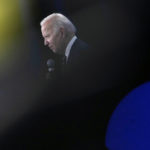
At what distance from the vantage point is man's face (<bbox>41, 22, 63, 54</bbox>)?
1.74 meters

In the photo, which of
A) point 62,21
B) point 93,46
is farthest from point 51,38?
point 93,46

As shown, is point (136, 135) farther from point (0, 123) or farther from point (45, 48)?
point (0, 123)

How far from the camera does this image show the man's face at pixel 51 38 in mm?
1735

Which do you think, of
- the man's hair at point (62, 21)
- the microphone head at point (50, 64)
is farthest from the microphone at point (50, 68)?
the man's hair at point (62, 21)

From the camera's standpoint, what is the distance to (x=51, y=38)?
69.4 inches

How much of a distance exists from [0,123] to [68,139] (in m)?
0.41

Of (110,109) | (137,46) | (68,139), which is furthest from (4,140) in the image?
(137,46)

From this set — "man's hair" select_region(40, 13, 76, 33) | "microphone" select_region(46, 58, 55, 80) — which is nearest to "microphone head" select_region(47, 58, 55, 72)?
"microphone" select_region(46, 58, 55, 80)

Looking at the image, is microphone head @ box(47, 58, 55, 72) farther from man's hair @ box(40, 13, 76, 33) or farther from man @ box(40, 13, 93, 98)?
man's hair @ box(40, 13, 76, 33)

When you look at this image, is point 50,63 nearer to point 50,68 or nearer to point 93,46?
point 50,68

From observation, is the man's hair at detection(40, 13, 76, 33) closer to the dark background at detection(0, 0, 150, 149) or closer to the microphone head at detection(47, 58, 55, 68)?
the dark background at detection(0, 0, 150, 149)

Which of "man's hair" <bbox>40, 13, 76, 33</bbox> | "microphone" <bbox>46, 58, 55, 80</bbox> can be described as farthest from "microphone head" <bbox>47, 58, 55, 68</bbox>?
"man's hair" <bbox>40, 13, 76, 33</bbox>

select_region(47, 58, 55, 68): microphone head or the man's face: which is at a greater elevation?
the man's face

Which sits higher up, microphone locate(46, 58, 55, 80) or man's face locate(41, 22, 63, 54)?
man's face locate(41, 22, 63, 54)
